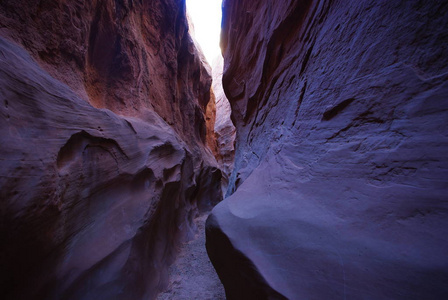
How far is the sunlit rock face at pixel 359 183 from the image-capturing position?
1.05 meters

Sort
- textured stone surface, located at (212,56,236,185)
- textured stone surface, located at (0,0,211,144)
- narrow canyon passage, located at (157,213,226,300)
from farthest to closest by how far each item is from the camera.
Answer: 1. textured stone surface, located at (212,56,236,185)
2. narrow canyon passage, located at (157,213,226,300)
3. textured stone surface, located at (0,0,211,144)

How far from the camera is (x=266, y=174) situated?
244 cm

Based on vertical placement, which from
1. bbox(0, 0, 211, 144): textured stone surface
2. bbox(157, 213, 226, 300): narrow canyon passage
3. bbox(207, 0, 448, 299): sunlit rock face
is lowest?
bbox(157, 213, 226, 300): narrow canyon passage

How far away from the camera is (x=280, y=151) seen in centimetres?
257

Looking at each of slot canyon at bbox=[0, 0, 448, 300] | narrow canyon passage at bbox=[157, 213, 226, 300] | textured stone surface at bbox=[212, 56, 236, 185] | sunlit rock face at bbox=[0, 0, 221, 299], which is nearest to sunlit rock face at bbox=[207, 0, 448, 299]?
slot canyon at bbox=[0, 0, 448, 300]

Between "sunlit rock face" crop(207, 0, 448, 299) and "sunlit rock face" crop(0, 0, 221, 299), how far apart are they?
141 cm

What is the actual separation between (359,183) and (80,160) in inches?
115

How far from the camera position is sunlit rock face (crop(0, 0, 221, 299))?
1486 millimetres

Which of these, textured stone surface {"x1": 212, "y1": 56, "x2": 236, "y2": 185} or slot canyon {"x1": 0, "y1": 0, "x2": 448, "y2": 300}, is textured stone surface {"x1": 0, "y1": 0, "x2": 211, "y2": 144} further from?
textured stone surface {"x1": 212, "y1": 56, "x2": 236, "y2": 185}

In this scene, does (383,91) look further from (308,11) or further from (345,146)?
(308,11)

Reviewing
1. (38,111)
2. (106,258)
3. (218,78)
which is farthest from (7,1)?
(218,78)

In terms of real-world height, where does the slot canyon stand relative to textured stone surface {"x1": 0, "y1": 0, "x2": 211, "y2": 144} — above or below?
below

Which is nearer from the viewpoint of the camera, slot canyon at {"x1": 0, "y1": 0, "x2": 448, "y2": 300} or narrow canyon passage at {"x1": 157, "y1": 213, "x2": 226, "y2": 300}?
slot canyon at {"x1": 0, "y1": 0, "x2": 448, "y2": 300}

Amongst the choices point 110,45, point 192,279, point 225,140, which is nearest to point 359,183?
point 192,279
